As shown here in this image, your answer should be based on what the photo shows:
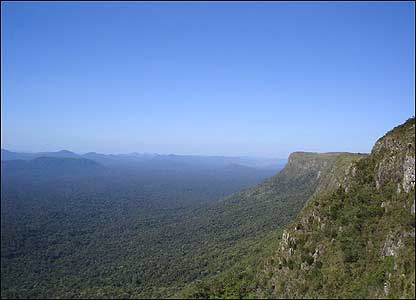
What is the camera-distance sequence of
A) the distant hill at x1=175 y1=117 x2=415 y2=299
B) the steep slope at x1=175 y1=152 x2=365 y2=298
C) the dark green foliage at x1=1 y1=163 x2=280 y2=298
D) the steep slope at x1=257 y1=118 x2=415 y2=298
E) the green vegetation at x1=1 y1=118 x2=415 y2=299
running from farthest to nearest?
the steep slope at x1=175 y1=152 x2=365 y2=298
the dark green foliage at x1=1 y1=163 x2=280 y2=298
the green vegetation at x1=1 y1=118 x2=415 y2=299
the distant hill at x1=175 y1=117 x2=415 y2=299
the steep slope at x1=257 y1=118 x2=415 y2=298

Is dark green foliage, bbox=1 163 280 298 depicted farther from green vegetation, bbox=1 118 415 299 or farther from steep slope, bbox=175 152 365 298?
steep slope, bbox=175 152 365 298

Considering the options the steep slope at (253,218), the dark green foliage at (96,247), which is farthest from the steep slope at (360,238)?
the dark green foliage at (96,247)

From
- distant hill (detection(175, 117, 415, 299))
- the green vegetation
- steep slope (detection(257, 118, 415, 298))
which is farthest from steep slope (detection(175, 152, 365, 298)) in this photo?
steep slope (detection(257, 118, 415, 298))

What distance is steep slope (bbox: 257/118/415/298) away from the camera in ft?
125

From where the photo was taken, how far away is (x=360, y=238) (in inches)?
1737

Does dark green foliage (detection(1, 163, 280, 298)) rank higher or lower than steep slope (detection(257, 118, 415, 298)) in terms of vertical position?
lower

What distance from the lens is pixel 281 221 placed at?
328 ft

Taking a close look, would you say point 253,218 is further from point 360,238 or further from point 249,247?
point 360,238

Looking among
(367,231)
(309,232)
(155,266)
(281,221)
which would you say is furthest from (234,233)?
(367,231)

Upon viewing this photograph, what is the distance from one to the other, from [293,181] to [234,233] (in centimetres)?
4921

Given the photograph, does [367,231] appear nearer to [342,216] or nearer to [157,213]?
[342,216]

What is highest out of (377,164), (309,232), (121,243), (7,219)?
(377,164)

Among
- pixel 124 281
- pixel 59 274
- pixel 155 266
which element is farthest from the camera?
pixel 155 266

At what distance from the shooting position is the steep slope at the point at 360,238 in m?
38.1
